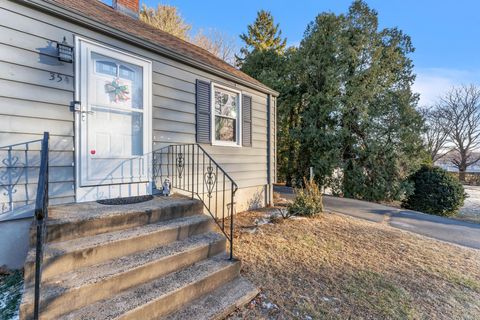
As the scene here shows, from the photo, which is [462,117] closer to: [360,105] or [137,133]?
[360,105]

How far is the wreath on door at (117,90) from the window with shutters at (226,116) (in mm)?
1705

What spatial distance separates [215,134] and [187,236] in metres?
2.56

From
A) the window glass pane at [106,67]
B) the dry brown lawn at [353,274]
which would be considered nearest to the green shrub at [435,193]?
the dry brown lawn at [353,274]

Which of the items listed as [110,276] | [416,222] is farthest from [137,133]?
[416,222]

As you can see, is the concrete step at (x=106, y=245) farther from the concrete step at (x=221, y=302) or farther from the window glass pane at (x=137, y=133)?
the window glass pane at (x=137, y=133)

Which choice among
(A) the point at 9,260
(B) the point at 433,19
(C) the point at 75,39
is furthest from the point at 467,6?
(A) the point at 9,260

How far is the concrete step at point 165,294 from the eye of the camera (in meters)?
1.84

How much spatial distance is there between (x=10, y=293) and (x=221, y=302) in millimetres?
1863

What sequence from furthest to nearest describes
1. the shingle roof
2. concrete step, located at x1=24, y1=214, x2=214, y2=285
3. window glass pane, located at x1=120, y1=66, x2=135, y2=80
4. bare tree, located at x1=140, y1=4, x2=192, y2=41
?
1. bare tree, located at x1=140, y1=4, x2=192, y2=41
2. window glass pane, located at x1=120, y1=66, x2=135, y2=80
3. the shingle roof
4. concrete step, located at x1=24, y1=214, x2=214, y2=285

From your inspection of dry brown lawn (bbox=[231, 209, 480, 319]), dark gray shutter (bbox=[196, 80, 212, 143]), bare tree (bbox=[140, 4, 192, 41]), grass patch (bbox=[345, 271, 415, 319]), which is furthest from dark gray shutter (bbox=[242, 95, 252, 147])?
bare tree (bbox=[140, 4, 192, 41])

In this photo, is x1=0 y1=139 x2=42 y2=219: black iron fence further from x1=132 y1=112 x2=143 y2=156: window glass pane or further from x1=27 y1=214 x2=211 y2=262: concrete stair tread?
x1=132 y1=112 x2=143 y2=156: window glass pane

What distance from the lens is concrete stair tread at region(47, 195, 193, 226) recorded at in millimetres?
2447

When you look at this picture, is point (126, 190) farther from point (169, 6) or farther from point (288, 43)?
point (288, 43)

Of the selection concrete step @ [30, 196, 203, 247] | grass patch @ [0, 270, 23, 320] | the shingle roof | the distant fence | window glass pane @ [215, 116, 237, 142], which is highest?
the shingle roof
